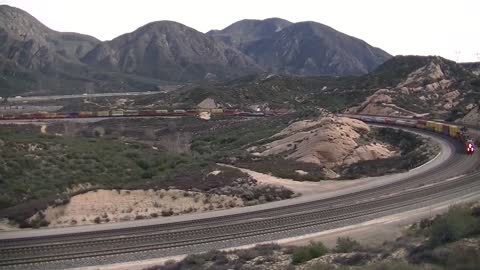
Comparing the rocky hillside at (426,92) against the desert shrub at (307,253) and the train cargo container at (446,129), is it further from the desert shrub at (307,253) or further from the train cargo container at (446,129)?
the desert shrub at (307,253)

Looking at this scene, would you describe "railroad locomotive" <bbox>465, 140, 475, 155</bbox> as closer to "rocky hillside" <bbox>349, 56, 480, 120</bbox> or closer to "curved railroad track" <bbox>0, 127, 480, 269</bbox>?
"curved railroad track" <bbox>0, 127, 480, 269</bbox>

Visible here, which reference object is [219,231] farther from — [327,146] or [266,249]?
[327,146]

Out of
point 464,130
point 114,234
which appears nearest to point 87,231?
point 114,234

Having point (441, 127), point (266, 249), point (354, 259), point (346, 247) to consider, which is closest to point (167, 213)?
point (266, 249)

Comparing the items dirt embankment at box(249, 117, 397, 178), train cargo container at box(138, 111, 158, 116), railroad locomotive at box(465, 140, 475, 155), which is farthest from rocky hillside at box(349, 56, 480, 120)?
train cargo container at box(138, 111, 158, 116)

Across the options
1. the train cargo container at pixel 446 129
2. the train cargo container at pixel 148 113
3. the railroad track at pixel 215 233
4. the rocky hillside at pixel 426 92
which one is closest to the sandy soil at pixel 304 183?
the railroad track at pixel 215 233
